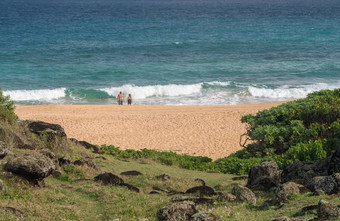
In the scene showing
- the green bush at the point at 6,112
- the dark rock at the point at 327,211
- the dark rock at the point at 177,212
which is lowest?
the dark rock at the point at 177,212

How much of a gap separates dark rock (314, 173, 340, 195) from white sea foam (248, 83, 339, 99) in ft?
91.7

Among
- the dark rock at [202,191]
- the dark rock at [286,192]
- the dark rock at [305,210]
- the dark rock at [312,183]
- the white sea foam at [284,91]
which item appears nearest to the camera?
the dark rock at [305,210]

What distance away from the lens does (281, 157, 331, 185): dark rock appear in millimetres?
9945

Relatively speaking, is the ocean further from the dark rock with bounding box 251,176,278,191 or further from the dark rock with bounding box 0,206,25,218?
the dark rock with bounding box 0,206,25,218

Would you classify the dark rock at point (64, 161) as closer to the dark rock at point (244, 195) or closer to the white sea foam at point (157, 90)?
the dark rock at point (244, 195)

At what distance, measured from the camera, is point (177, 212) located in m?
6.97

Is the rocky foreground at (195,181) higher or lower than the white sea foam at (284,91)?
higher

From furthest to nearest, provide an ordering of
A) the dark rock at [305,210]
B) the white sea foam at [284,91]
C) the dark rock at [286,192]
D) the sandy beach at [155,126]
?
the white sea foam at [284,91] < the sandy beach at [155,126] < the dark rock at [286,192] < the dark rock at [305,210]

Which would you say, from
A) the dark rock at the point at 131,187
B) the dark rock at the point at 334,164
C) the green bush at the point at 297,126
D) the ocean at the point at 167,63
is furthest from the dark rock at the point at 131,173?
the ocean at the point at 167,63

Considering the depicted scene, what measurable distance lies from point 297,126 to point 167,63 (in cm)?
3294

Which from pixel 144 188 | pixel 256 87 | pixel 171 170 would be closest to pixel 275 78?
pixel 256 87

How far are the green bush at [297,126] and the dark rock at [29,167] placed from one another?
23.5 feet

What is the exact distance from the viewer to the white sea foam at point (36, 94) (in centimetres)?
3453

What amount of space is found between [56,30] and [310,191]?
67.3m
